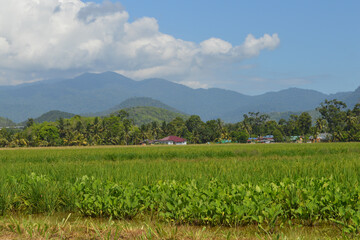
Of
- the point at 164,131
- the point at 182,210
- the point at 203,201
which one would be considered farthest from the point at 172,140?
the point at 182,210

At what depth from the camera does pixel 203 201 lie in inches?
276

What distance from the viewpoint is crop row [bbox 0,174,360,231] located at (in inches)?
261

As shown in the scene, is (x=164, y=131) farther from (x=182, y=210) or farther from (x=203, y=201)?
(x=182, y=210)

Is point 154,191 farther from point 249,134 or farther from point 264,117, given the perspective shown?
point 264,117

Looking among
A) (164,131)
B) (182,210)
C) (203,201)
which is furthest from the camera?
(164,131)

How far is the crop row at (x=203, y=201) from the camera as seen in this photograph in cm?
662

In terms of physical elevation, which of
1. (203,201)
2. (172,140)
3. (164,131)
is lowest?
(172,140)

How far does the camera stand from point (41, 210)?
819cm

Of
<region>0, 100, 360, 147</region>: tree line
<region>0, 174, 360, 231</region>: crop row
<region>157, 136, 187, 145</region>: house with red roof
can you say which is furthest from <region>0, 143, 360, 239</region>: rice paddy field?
<region>157, 136, 187, 145</region>: house with red roof

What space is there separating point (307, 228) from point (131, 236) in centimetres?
361

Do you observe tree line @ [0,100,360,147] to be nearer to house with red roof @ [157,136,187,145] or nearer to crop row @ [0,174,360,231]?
house with red roof @ [157,136,187,145]

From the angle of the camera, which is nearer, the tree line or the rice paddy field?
the rice paddy field

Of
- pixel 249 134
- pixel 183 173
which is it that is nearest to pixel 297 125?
pixel 249 134

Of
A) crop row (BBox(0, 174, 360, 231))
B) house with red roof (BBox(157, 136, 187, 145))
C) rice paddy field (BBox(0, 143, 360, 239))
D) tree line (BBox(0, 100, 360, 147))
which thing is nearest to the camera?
rice paddy field (BBox(0, 143, 360, 239))
